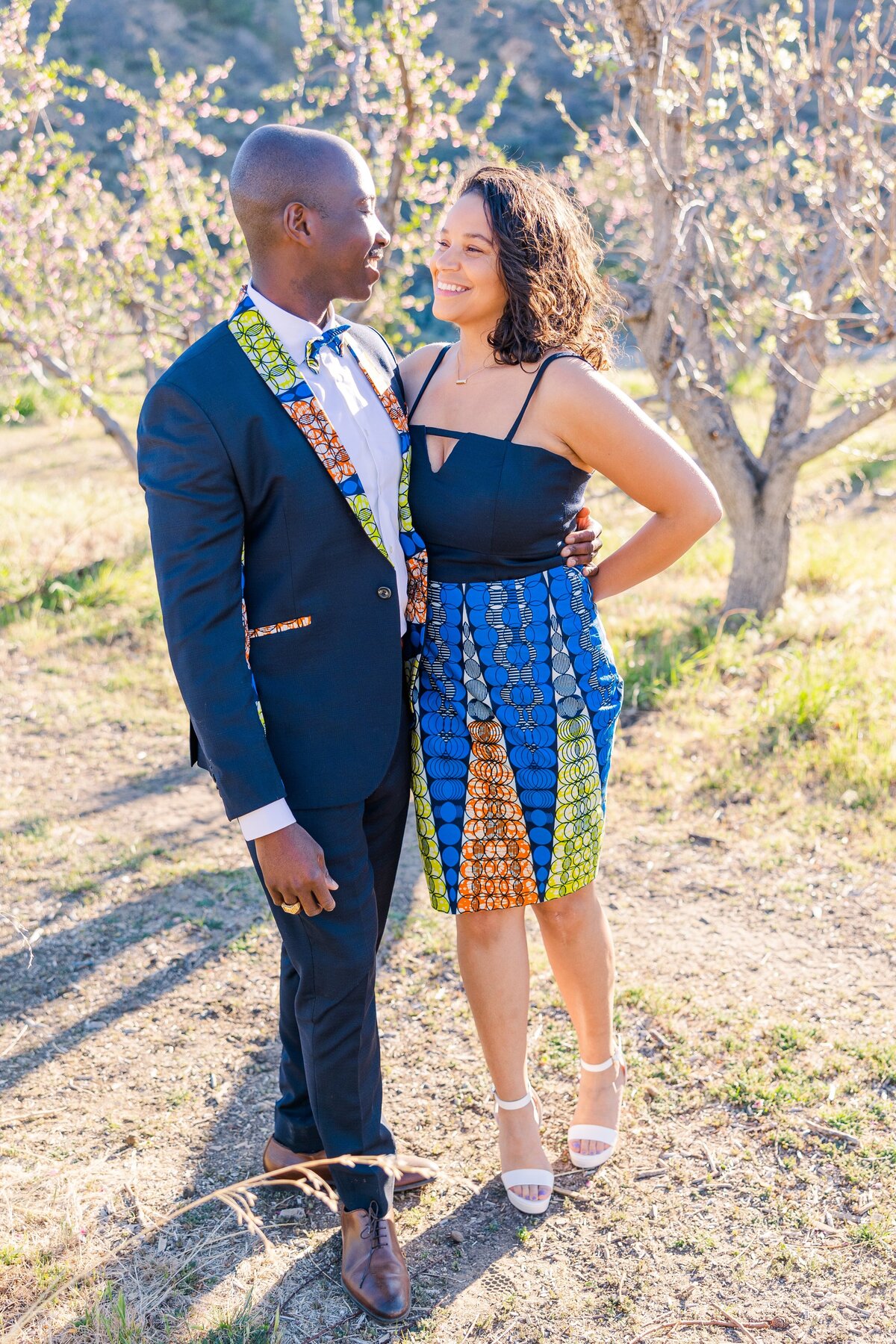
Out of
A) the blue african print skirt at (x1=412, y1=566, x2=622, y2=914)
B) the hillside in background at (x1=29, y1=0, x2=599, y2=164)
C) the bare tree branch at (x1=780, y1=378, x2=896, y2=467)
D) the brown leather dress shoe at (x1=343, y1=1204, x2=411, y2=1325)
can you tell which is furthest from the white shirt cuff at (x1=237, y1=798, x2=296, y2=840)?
the hillside in background at (x1=29, y1=0, x2=599, y2=164)

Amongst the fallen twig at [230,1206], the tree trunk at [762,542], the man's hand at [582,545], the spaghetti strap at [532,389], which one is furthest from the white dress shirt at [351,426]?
the tree trunk at [762,542]

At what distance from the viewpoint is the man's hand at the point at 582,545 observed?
2299 mm

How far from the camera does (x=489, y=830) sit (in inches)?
90.4

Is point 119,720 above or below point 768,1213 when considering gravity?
above

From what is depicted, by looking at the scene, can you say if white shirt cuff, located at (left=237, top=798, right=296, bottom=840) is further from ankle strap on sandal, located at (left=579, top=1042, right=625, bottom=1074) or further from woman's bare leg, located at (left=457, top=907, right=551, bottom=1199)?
ankle strap on sandal, located at (left=579, top=1042, right=625, bottom=1074)

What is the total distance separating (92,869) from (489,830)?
206cm

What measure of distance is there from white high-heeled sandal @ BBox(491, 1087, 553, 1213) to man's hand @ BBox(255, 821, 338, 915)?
80 centimetres

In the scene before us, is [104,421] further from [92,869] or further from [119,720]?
[92,869]

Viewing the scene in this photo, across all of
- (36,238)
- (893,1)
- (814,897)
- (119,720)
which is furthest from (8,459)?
(814,897)

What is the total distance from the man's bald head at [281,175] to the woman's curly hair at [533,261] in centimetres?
37

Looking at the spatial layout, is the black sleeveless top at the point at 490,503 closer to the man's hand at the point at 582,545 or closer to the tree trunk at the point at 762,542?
the man's hand at the point at 582,545

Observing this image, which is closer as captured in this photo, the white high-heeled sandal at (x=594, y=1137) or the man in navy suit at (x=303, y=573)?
the man in navy suit at (x=303, y=573)

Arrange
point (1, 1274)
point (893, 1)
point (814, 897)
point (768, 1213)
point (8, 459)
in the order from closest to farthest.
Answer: point (1, 1274) < point (768, 1213) < point (814, 897) < point (893, 1) < point (8, 459)

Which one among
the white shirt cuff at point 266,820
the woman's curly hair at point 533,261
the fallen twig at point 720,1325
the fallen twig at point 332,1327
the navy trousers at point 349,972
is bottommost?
the fallen twig at point 720,1325
